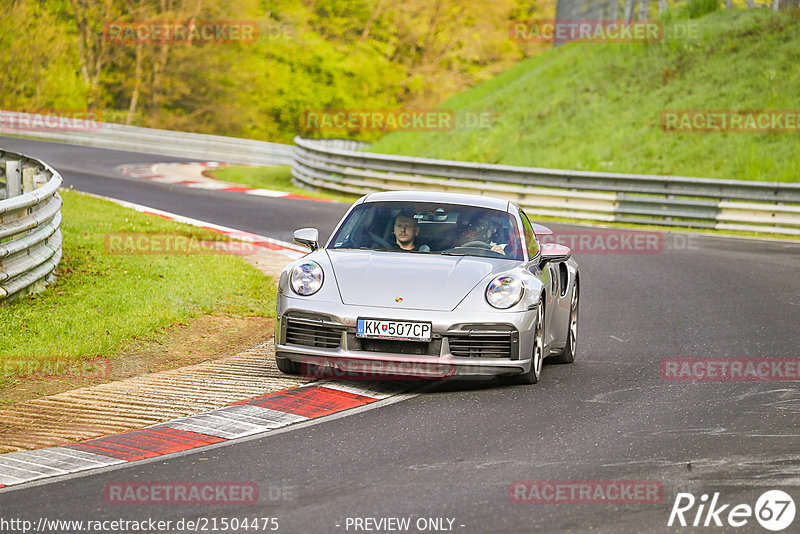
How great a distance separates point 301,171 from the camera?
2784 centimetres

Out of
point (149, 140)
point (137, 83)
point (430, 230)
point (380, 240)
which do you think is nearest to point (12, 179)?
point (380, 240)

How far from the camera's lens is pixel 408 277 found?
25.2 feet

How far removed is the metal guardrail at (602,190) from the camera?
805 inches

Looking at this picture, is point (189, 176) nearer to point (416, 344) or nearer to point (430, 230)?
point (430, 230)

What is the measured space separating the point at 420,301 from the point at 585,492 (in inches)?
98.2

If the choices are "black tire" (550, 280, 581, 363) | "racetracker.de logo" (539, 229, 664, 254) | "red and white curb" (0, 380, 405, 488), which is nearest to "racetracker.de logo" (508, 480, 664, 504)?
"red and white curb" (0, 380, 405, 488)

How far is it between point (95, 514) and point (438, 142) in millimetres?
27930

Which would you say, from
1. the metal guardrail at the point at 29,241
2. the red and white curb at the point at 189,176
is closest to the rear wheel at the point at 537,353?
the metal guardrail at the point at 29,241

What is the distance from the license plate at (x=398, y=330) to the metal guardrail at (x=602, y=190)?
14.6 meters

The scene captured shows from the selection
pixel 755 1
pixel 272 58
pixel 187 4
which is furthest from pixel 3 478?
pixel 272 58

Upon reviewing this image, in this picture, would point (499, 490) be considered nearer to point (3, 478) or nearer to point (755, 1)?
point (3, 478)

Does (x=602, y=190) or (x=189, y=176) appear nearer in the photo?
(x=602, y=190)

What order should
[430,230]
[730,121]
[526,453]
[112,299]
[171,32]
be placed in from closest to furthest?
[526,453]
[430,230]
[112,299]
[730,121]
[171,32]

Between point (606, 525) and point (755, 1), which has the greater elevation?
point (755, 1)
